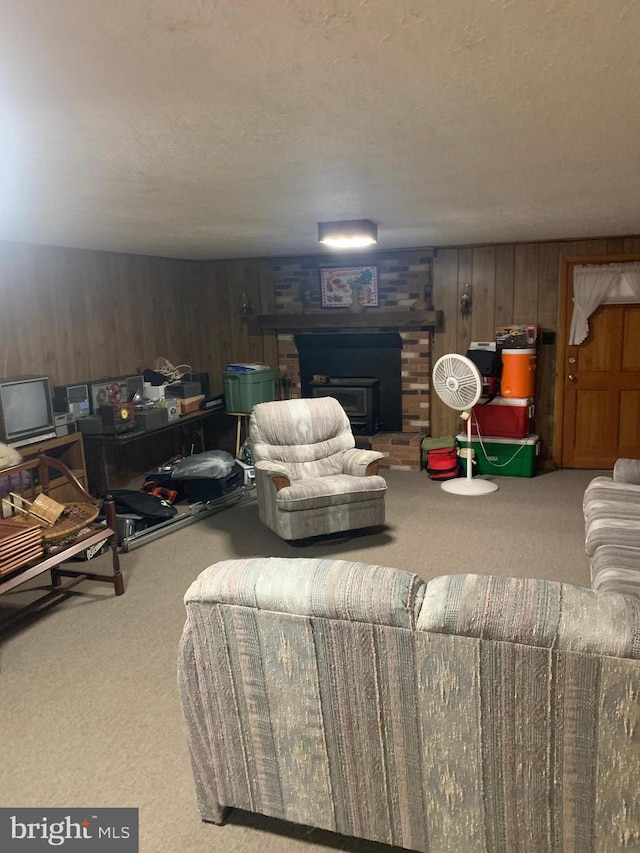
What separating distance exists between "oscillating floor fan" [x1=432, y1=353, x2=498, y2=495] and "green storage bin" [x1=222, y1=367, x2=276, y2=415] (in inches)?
68.7

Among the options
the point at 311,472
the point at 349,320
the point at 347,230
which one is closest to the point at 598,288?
the point at 349,320

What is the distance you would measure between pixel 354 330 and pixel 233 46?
5.12m

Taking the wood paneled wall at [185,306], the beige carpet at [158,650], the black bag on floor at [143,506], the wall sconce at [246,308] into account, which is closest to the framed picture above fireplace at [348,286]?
the wood paneled wall at [185,306]

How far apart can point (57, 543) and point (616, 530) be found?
2.73m

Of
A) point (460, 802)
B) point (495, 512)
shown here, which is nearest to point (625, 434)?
point (495, 512)

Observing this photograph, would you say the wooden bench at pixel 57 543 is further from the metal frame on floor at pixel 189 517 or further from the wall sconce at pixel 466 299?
the wall sconce at pixel 466 299

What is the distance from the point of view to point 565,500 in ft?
16.4

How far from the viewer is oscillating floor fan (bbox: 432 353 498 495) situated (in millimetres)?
5227

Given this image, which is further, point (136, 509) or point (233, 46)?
point (136, 509)

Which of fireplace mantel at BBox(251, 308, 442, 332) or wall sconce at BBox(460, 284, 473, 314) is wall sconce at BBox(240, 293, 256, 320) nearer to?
fireplace mantel at BBox(251, 308, 442, 332)

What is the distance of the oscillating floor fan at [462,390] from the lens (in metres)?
5.23

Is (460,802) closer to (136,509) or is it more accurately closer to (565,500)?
(136,509)

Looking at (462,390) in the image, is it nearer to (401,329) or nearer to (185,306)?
(401,329)

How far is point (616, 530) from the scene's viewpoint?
2.99m
